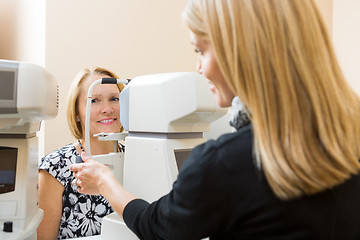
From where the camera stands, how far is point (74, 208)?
1752 millimetres

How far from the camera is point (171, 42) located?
2.76 meters

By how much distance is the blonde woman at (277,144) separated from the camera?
2.22ft

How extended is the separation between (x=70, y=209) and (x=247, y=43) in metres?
1.36

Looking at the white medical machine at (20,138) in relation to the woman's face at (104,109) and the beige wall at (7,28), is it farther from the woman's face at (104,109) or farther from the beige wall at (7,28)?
the beige wall at (7,28)

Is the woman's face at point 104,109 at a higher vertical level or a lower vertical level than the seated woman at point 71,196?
higher

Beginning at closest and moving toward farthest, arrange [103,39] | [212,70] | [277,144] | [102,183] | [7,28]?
[277,144], [212,70], [102,183], [103,39], [7,28]

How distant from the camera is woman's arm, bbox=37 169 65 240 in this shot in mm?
1714

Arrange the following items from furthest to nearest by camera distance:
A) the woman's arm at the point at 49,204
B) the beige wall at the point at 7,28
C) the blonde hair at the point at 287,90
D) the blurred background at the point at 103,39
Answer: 1. the beige wall at the point at 7,28
2. the blurred background at the point at 103,39
3. the woman's arm at the point at 49,204
4. the blonde hair at the point at 287,90

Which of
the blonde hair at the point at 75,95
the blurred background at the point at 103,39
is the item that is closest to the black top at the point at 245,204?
the blonde hair at the point at 75,95

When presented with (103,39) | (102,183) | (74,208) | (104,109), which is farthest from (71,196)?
(103,39)

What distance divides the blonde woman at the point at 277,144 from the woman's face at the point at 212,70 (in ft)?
0.27

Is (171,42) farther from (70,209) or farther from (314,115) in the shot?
(314,115)

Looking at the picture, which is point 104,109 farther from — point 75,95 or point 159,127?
point 159,127

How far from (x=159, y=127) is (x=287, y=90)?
0.56m
